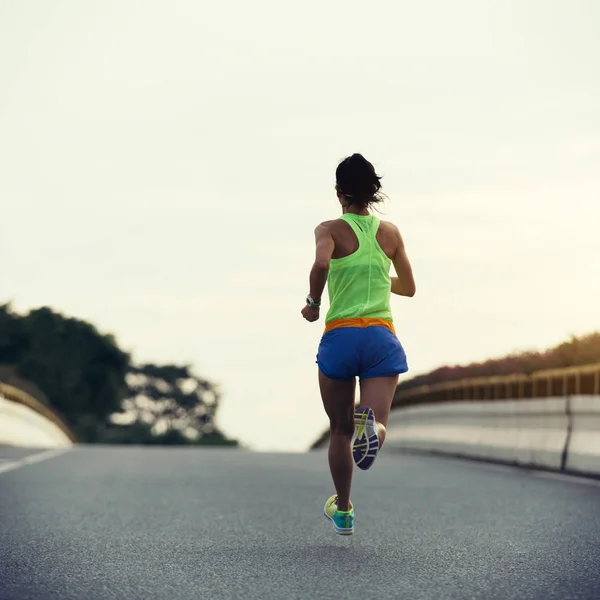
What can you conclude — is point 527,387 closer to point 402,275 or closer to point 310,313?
point 402,275

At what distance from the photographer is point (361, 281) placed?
721cm

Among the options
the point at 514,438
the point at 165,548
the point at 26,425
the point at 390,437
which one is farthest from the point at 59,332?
the point at 165,548

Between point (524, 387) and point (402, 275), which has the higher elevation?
point (402, 275)

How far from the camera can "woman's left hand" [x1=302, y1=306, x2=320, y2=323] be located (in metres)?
7.21

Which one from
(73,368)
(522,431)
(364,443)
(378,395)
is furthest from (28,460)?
(73,368)

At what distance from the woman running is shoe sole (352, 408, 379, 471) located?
7.5 inches

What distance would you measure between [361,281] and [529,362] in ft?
60.8

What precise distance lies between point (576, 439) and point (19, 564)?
28.4 feet

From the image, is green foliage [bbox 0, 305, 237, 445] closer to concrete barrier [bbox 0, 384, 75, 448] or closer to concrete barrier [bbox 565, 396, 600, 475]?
concrete barrier [bbox 0, 384, 75, 448]

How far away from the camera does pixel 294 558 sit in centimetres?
677

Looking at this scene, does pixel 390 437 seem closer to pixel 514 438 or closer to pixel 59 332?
pixel 514 438

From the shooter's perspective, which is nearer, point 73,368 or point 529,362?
point 529,362

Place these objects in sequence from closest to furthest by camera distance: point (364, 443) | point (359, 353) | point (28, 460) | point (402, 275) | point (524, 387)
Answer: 1. point (364, 443)
2. point (359, 353)
3. point (402, 275)
4. point (28, 460)
5. point (524, 387)

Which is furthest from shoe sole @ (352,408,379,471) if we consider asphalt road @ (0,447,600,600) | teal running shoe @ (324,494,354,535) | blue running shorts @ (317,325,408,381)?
teal running shoe @ (324,494,354,535)
